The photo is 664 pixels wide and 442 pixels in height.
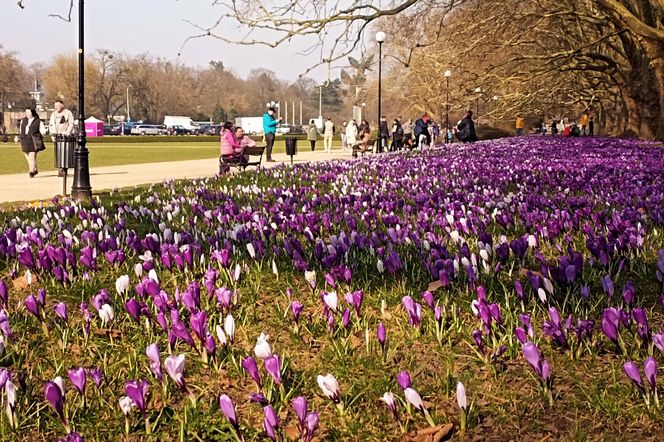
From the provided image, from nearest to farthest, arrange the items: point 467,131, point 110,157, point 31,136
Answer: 1. point 31,136
2. point 110,157
3. point 467,131

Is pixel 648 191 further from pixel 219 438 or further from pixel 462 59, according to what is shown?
pixel 462 59

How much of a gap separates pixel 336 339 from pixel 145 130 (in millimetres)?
103465

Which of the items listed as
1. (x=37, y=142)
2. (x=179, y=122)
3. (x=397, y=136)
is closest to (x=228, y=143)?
(x=37, y=142)

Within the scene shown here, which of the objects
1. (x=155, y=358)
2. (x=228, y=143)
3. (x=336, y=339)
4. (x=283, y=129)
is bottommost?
(x=336, y=339)

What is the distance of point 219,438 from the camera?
222 centimetres

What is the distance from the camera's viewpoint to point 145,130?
101688mm

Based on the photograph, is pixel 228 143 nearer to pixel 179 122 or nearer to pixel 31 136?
pixel 31 136

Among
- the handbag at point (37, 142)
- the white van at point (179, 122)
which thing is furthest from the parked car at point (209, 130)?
the handbag at point (37, 142)

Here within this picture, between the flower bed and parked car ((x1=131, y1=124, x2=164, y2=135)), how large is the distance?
98822 millimetres

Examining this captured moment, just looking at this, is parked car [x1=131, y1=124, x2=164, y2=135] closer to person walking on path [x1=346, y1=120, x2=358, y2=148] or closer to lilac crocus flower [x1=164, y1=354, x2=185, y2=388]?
person walking on path [x1=346, y1=120, x2=358, y2=148]

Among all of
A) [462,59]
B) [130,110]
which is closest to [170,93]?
[130,110]

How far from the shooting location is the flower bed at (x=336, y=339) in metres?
2.27

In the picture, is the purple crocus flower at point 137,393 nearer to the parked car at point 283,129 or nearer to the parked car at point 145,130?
the parked car at point 145,130

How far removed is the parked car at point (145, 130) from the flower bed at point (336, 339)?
98.8 metres
